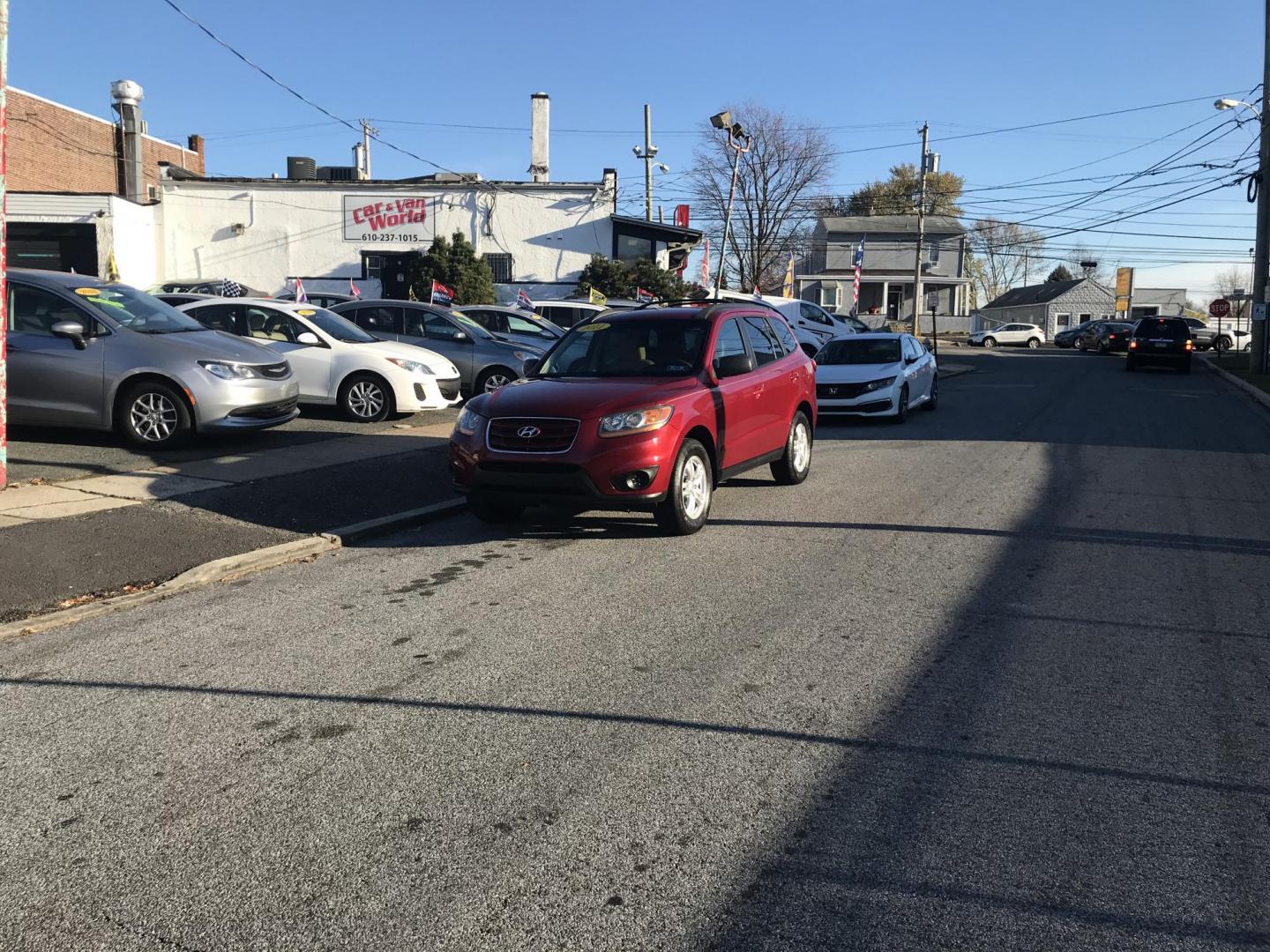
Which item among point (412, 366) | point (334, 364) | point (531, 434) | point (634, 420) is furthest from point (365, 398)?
point (634, 420)

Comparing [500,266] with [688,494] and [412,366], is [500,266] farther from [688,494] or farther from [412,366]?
[688,494]

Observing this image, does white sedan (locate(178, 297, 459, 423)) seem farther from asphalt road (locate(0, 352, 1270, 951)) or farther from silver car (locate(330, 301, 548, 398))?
asphalt road (locate(0, 352, 1270, 951))

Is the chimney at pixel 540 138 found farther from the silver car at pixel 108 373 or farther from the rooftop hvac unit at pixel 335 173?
the silver car at pixel 108 373

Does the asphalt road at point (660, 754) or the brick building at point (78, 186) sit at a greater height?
the brick building at point (78, 186)

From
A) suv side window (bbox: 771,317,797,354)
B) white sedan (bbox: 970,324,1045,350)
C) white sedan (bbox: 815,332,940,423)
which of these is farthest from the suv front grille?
white sedan (bbox: 970,324,1045,350)

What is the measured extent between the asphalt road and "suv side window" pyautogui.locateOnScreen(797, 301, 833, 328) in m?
22.3

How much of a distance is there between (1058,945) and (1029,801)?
0.91 meters

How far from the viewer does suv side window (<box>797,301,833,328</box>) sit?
29784 millimetres

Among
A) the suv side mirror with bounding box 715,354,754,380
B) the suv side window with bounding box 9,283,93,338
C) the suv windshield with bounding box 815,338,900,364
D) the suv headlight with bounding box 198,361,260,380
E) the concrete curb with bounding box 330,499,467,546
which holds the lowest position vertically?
the concrete curb with bounding box 330,499,467,546

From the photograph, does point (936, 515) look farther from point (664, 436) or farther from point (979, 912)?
point (979, 912)

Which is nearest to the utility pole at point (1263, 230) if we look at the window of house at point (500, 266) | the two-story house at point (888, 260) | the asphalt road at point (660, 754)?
the window of house at point (500, 266)

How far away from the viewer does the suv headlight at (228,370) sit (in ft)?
35.7

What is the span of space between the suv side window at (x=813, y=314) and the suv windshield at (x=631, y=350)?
2105 cm

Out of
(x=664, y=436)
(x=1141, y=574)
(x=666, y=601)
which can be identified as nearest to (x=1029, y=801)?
(x=666, y=601)
